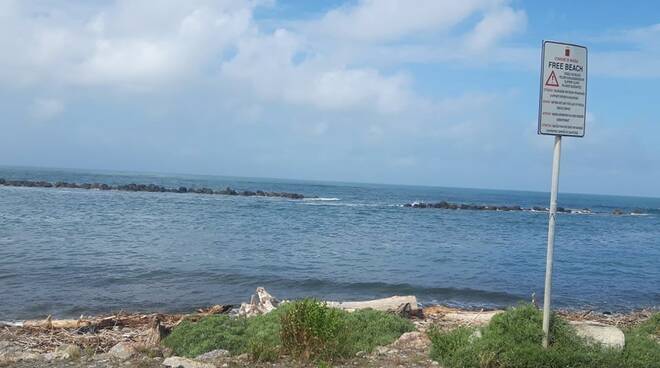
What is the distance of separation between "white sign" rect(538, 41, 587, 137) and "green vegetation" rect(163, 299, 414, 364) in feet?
10.8

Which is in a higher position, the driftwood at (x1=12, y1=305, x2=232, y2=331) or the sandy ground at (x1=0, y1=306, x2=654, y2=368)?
the sandy ground at (x1=0, y1=306, x2=654, y2=368)

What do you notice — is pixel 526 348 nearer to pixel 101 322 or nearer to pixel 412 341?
pixel 412 341

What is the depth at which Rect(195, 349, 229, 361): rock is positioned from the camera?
23.8 feet

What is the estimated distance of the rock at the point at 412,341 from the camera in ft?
25.2

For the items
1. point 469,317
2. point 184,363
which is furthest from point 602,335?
point 184,363

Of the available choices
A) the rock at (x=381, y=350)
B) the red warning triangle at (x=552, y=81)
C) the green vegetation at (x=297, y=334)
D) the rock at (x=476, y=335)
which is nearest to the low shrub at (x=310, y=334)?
the green vegetation at (x=297, y=334)

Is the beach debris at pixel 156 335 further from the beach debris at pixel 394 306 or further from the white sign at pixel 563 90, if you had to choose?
the white sign at pixel 563 90

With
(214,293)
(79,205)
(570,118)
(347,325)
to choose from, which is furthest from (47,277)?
(79,205)

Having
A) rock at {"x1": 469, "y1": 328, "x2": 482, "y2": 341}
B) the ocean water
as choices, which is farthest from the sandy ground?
the ocean water

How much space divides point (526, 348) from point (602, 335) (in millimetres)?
1299

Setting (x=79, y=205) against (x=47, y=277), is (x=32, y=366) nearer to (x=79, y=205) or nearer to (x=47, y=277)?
(x=47, y=277)

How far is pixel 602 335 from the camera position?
7086 millimetres

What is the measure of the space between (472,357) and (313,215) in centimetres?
4251

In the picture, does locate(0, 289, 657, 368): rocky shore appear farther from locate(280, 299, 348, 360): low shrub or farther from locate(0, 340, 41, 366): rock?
locate(280, 299, 348, 360): low shrub
